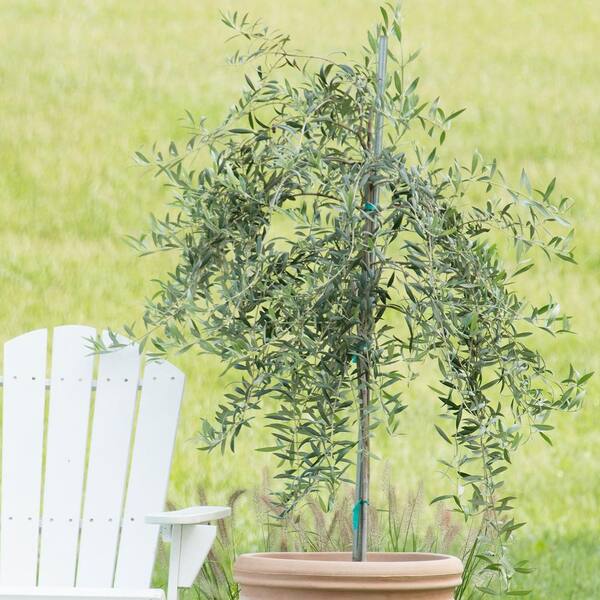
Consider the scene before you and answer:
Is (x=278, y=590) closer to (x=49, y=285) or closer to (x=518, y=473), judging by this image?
(x=518, y=473)

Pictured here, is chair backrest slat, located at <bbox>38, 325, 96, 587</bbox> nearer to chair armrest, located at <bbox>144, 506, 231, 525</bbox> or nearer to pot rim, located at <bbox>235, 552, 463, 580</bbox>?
chair armrest, located at <bbox>144, 506, 231, 525</bbox>

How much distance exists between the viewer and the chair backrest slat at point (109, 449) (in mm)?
3602

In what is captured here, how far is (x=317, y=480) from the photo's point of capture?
2.77 m

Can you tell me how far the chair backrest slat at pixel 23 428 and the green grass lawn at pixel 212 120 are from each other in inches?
91.8

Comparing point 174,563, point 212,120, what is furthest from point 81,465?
point 212,120

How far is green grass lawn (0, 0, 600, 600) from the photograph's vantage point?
649 cm

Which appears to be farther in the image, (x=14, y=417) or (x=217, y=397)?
(x=217, y=397)

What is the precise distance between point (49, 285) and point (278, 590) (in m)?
5.82

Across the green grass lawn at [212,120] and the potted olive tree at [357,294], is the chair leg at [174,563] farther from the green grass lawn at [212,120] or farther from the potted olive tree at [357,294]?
the green grass lawn at [212,120]

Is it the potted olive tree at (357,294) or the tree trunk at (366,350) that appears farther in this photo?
the tree trunk at (366,350)

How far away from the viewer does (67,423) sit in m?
3.68

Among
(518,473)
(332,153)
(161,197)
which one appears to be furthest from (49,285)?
(332,153)

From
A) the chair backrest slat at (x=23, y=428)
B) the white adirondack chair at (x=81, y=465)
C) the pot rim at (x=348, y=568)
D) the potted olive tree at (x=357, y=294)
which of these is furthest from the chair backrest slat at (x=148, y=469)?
the pot rim at (x=348, y=568)

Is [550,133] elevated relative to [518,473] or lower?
elevated
